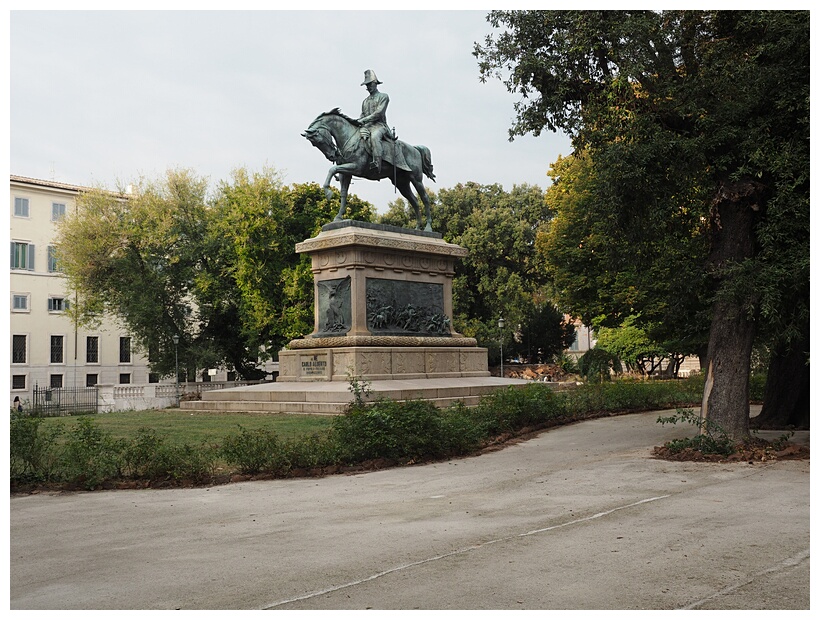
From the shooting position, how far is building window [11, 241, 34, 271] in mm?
64500

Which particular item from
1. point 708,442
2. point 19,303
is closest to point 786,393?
point 708,442

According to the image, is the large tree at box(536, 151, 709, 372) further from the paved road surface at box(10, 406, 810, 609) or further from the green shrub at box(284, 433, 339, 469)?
the green shrub at box(284, 433, 339, 469)

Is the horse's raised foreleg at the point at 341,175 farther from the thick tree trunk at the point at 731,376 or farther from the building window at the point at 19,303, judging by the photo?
the building window at the point at 19,303

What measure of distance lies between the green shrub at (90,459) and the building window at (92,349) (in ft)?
192

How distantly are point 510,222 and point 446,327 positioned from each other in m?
34.7

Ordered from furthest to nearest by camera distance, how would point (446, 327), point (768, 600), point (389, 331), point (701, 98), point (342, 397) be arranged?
point (446, 327) < point (389, 331) < point (342, 397) < point (701, 98) < point (768, 600)

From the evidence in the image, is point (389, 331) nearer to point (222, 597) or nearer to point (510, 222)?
point (222, 597)

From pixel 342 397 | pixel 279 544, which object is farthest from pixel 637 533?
pixel 342 397

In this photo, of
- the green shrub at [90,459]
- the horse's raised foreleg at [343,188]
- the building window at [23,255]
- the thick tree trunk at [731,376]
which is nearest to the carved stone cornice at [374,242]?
the horse's raised foreleg at [343,188]

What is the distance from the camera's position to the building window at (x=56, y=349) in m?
66.2

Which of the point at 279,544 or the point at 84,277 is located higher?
the point at 84,277

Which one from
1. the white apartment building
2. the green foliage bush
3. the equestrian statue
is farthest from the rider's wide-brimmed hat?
the white apartment building

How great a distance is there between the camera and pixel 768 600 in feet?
19.9

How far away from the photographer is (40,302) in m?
65.6
